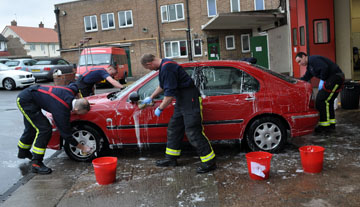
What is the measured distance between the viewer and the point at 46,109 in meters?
5.31

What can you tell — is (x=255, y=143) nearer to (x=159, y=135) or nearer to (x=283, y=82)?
(x=283, y=82)

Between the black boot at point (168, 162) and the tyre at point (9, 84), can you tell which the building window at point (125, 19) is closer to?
the tyre at point (9, 84)

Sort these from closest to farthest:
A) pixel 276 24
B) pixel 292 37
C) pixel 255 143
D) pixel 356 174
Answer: pixel 356 174 → pixel 255 143 → pixel 292 37 → pixel 276 24

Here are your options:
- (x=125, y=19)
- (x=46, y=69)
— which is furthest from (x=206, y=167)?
(x=125, y=19)

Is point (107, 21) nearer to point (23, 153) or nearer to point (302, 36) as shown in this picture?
point (302, 36)

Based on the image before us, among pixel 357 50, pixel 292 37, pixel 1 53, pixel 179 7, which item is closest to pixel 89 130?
pixel 292 37

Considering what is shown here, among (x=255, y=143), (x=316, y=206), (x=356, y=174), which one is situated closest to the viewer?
(x=316, y=206)

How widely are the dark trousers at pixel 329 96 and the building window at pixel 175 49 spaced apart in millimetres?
21049

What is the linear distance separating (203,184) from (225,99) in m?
1.46

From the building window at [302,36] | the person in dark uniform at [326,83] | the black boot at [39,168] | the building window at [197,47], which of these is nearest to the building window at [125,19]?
the building window at [197,47]

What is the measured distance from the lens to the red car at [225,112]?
5336 millimetres

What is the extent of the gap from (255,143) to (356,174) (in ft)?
4.80

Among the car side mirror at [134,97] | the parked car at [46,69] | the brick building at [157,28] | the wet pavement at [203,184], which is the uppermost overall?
the brick building at [157,28]

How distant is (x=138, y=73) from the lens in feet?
92.2
